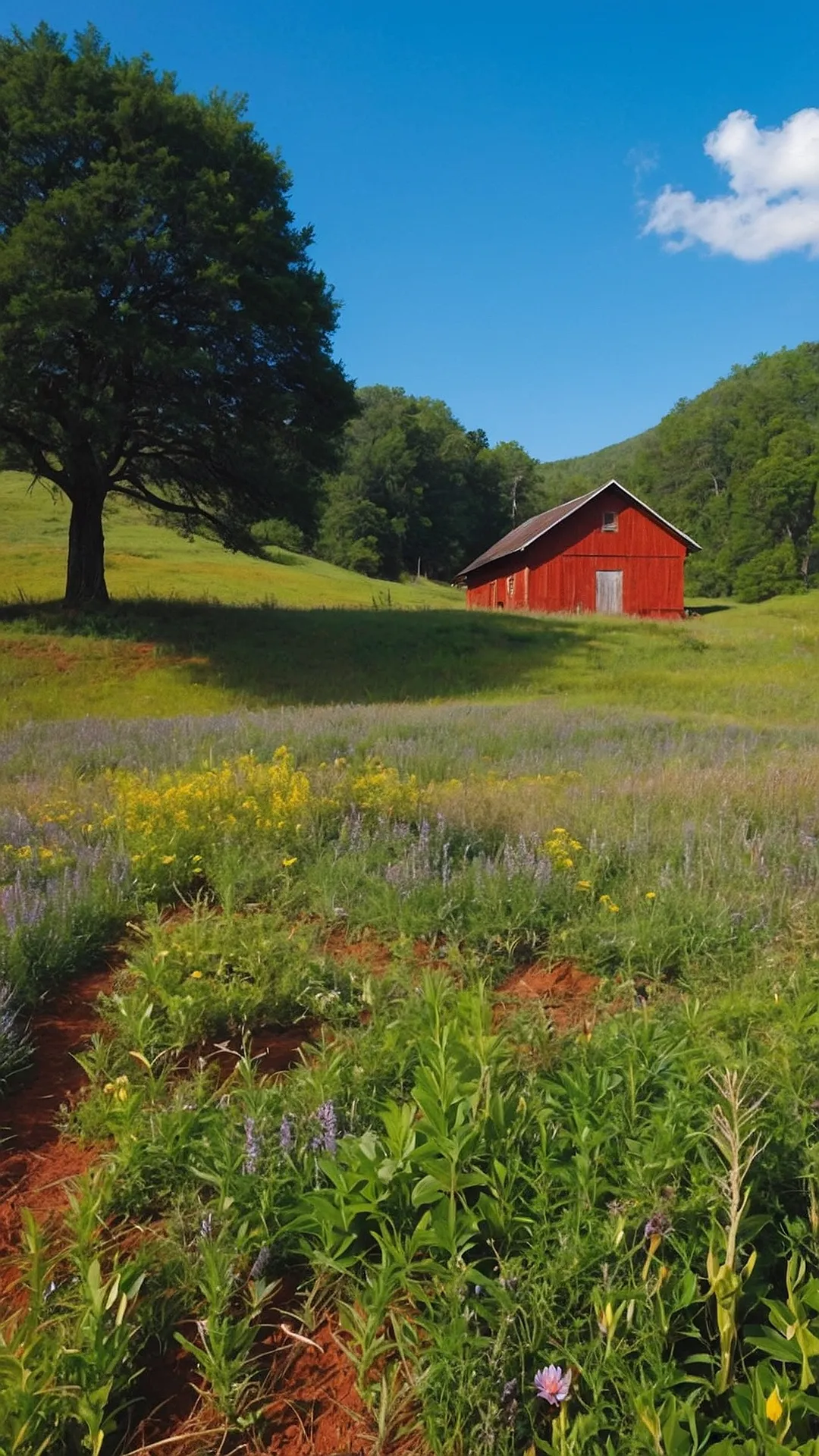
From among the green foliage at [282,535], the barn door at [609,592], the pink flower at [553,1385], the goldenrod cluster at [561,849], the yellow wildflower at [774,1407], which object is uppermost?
the green foliage at [282,535]

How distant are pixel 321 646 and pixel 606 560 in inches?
955

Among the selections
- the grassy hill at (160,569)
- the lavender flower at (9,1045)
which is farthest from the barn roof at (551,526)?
the lavender flower at (9,1045)

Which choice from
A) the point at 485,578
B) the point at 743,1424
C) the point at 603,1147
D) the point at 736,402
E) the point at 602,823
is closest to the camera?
the point at 743,1424

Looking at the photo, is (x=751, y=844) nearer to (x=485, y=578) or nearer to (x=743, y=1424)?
(x=743, y=1424)

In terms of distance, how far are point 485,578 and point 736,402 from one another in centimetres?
7164

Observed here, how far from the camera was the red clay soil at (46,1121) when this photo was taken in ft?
8.32

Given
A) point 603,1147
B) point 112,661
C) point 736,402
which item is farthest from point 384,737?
point 736,402

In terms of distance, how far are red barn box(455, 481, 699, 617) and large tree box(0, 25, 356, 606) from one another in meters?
20.9

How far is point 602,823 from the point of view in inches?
226

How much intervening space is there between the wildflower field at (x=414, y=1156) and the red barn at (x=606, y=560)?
3936 centimetres

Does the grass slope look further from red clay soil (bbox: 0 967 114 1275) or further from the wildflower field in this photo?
red clay soil (bbox: 0 967 114 1275)

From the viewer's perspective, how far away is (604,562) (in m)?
43.3

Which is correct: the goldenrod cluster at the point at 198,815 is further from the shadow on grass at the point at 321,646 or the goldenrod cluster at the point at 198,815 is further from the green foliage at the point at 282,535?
the green foliage at the point at 282,535

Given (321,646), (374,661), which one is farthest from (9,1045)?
(321,646)
